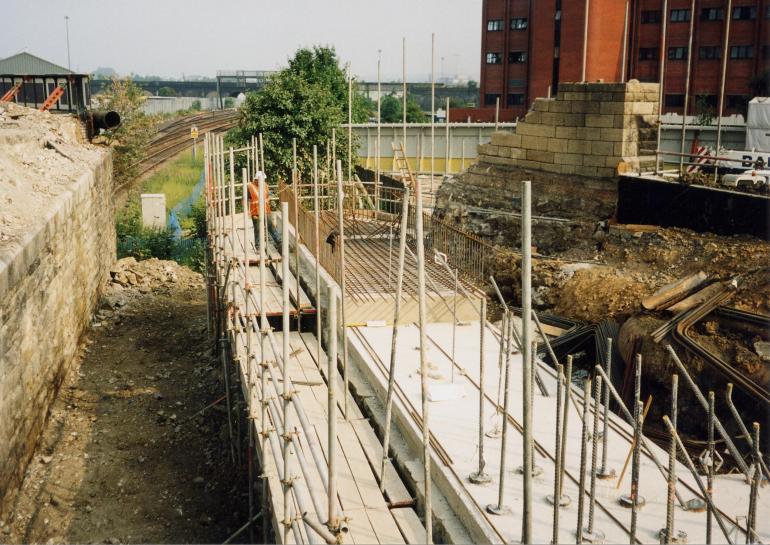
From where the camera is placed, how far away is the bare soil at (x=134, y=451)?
302 inches

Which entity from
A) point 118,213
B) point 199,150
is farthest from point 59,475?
point 199,150

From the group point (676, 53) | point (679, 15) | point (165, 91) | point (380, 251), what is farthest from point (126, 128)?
point (165, 91)

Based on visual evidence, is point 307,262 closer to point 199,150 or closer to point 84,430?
point 84,430

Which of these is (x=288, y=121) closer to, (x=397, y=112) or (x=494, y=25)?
(x=494, y=25)

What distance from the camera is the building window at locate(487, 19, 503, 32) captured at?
125 feet

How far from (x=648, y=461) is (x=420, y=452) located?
1783 mm

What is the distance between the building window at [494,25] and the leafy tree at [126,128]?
19.5 metres

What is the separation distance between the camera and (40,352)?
9.05 metres

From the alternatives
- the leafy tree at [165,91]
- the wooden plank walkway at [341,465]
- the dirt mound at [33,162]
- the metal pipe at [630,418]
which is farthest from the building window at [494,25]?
the leafy tree at [165,91]

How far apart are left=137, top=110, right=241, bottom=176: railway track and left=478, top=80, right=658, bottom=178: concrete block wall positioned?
744 inches

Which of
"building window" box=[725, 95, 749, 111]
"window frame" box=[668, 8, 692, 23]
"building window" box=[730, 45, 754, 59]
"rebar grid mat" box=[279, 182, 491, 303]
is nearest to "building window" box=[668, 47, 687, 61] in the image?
"window frame" box=[668, 8, 692, 23]

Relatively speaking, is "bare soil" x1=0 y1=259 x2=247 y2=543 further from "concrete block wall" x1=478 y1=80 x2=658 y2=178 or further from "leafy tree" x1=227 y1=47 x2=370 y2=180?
"leafy tree" x1=227 y1=47 x2=370 y2=180

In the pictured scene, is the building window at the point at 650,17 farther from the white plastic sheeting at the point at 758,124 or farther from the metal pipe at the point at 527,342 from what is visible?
the metal pipe at the point at 527,342

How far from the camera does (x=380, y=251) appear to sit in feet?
41.1
